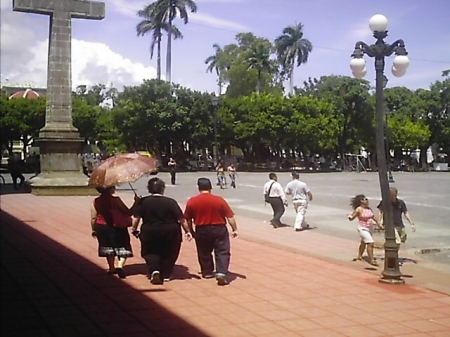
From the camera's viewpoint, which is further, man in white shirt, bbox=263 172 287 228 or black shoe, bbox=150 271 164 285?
man in white shirt, bbox=263 172 287 228

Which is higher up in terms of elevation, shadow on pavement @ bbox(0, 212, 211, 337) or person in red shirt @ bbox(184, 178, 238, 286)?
person in red shirt @ bbox(184, 178, 238, 286)

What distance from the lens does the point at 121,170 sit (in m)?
7.99

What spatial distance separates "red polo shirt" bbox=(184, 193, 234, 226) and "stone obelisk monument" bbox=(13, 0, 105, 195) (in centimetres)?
1409

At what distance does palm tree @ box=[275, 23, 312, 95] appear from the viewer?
213 ft

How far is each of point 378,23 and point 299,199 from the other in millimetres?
6160

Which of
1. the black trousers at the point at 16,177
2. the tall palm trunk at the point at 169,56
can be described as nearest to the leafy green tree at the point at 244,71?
the tall palm trunk at the point at 169,56

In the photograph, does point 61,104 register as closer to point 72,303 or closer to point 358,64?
point 358,64

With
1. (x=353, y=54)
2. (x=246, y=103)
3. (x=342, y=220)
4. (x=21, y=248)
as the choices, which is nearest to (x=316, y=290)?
(x=353, y=54)

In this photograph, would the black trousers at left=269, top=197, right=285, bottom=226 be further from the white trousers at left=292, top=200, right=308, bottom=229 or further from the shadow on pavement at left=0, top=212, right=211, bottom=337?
the shadow on pavement at left=0, top=212, right=211, bottom=337

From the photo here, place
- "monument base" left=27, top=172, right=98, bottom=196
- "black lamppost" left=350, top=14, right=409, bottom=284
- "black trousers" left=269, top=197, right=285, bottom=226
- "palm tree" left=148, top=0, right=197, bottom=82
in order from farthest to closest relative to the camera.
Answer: "palm tree" left=148, top=0, right=197, bottom=82 → "monument base" left=27, top=172, right=98, bottom=196 → "black trousers" left=269, top=197, right=285, bottom=226 → "black lamppost" left=350, top=14, right=409, bottom=284

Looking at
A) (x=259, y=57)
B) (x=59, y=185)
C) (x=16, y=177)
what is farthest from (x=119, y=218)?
(x=259, y=57)

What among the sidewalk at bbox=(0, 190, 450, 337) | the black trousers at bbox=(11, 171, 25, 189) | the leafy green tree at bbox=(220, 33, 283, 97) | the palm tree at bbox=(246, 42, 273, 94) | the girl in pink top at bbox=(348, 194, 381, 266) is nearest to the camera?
the sidewalk at bbox=(0, 190, 450, 337)

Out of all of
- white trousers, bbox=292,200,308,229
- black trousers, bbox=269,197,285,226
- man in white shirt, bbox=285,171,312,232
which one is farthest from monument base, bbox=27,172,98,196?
white trousers, bbox=292,200,308,229

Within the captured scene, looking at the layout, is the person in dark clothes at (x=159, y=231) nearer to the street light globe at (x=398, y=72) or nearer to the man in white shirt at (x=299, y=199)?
the street light globe at (x=398, y=72)
